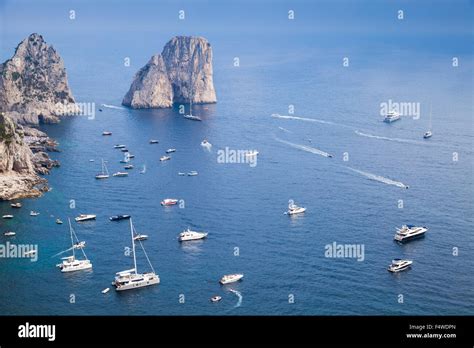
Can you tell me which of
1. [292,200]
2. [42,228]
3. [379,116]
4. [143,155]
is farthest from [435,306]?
[379,116]

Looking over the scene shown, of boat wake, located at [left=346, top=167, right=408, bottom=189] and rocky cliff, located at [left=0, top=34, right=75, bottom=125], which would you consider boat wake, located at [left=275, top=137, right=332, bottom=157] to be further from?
rocky cliff, located at [left=0, top=34, right=75, bottom=125]

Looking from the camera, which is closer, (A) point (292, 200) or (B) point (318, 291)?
(B) point (318, 291)

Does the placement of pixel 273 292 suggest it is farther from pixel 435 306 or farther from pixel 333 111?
pixel 333 111

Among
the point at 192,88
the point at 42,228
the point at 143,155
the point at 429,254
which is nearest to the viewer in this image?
the point at 429,254

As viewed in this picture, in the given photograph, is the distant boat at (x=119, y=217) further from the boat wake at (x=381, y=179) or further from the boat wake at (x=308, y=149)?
the boat wake at (x=308, y=149)

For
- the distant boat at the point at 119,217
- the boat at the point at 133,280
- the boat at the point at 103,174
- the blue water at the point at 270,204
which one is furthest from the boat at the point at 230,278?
the boat at the point at 103,174

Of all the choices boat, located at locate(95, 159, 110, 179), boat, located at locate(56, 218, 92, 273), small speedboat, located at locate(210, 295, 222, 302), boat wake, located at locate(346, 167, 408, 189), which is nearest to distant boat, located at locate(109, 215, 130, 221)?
boat, located at locate(56, 218, 92, 273)
